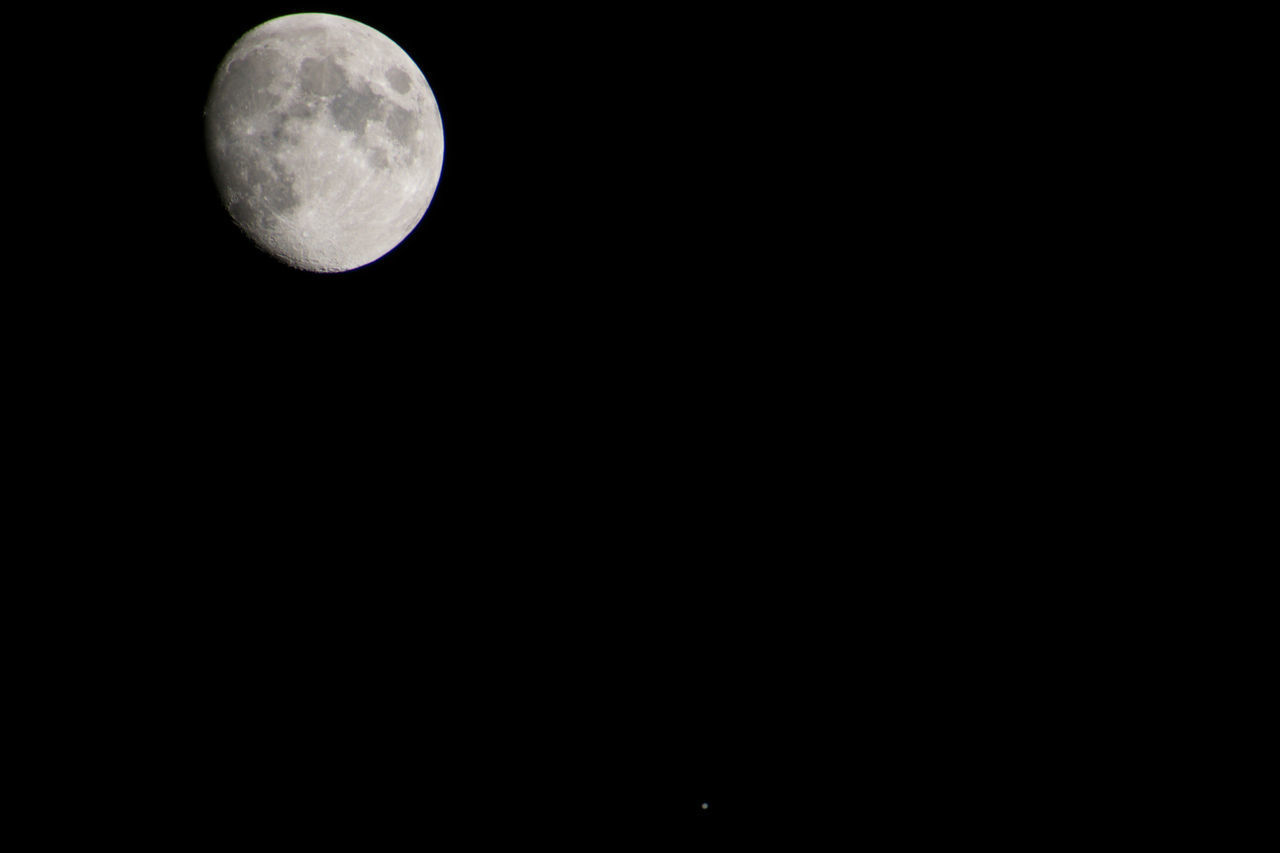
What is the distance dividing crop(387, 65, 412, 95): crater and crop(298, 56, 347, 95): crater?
0.71 ft

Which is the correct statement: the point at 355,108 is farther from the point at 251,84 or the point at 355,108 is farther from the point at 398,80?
the point at 251,84

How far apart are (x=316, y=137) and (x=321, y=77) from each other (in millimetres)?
240

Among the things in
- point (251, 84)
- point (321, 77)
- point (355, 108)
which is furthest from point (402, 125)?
point (251, 84)

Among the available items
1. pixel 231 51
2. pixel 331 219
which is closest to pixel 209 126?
pixel 231 51

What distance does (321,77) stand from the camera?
2.78 meters

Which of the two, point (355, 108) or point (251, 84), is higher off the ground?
point (251, 84)

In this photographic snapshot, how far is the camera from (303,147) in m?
2.76

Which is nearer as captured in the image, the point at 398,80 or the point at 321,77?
the point at 321,77

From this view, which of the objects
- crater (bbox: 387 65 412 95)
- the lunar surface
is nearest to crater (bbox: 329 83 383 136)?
the lunar surface

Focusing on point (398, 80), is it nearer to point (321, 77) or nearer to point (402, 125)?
point (402, 125)

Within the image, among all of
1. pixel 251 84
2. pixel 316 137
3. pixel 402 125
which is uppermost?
pixel 251 84

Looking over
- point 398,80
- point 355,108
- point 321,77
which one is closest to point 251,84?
point 321,77

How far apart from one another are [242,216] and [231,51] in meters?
0.68

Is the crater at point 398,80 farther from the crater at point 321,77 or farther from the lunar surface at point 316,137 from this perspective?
the crater at point 321,77
